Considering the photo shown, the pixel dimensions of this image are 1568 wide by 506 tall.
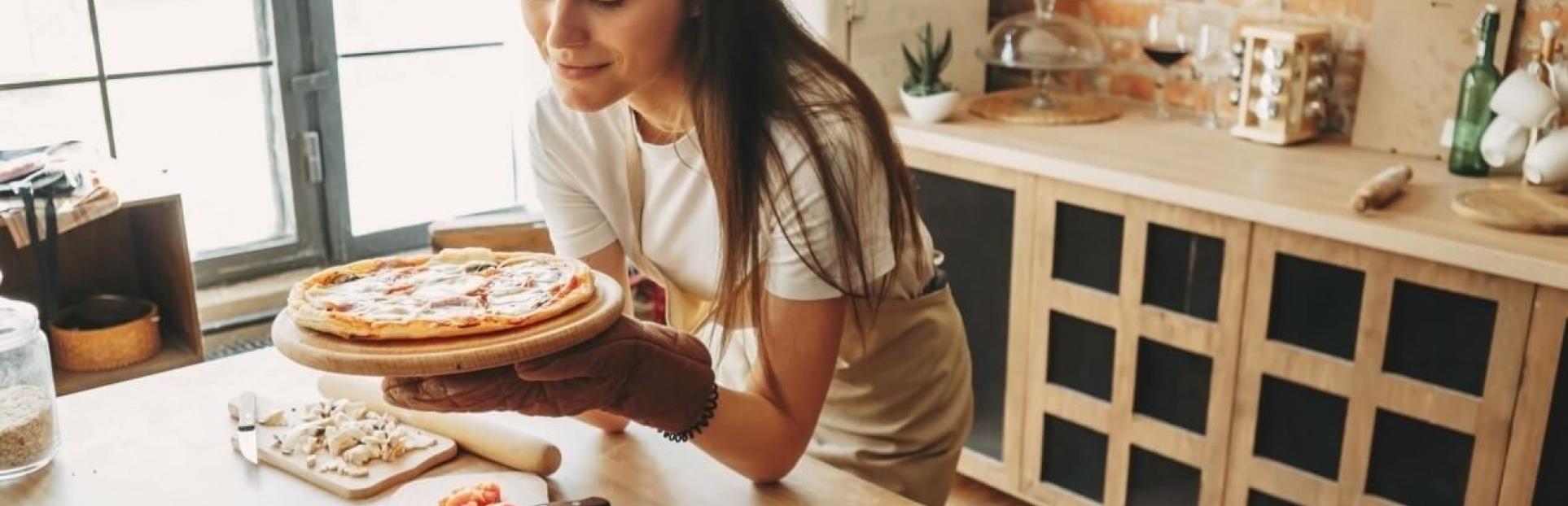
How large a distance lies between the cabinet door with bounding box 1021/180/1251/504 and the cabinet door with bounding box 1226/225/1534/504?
57 mm

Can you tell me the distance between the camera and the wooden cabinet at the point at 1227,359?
6.74 ft

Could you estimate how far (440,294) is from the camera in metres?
1.26

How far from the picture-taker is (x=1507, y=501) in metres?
2.09

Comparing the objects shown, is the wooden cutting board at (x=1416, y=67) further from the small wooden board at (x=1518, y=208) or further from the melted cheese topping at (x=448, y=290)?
the melted cheese topping at (x=448, y=290)

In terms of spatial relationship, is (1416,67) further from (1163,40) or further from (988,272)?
(988,272)

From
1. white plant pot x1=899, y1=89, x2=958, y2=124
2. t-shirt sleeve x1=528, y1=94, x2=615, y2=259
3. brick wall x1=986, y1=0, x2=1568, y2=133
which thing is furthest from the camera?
white plant pot x1=899, y1=89, x2=958, y2=124

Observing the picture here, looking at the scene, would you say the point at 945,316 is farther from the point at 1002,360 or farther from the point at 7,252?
the point at 7,252

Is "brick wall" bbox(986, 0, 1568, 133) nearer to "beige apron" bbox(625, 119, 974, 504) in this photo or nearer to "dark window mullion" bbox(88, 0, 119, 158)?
"beige apron" bbox(625, 119, 974, 504)

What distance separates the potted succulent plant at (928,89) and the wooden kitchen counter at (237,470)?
4.83 feet

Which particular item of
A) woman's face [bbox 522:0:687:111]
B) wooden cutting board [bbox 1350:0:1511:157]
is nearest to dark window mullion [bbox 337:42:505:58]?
woman's face [bbox 522:0:687:111]

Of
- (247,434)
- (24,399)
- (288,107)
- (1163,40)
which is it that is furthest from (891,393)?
(288,107)

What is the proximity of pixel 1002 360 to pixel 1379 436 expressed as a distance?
2.49 ft

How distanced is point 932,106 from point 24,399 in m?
1.81

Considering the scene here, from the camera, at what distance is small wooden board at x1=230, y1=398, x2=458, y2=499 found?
1297 millimetres
